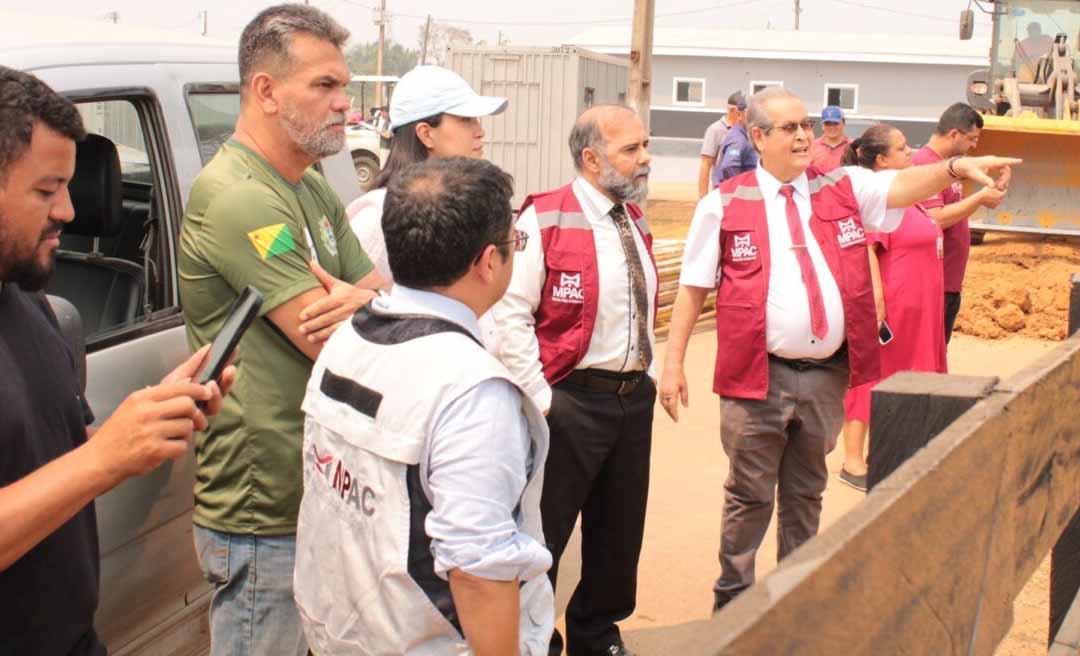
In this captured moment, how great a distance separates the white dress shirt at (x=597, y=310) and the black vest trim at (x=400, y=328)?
1.76 metres

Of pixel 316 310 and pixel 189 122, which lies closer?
pixel 316 310

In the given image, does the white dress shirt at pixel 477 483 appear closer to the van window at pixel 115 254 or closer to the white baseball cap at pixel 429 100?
the van window at pixel 115 254

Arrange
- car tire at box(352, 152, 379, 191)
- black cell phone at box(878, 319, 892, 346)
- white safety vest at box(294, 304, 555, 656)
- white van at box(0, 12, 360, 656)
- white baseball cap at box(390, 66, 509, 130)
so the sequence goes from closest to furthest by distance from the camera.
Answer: white safety vest at box(294, 304, 555, 656)
white van at box(0, 12, 360, 656)
white baseball cap at box(390, 66, 509, 130)
black cell phone at box(878, 319, 892, 346)
car tire at box(352, 152, 379, 191)

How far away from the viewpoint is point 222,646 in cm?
296

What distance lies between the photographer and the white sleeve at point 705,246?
4754 mm

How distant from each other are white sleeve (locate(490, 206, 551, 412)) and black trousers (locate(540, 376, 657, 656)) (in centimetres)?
17

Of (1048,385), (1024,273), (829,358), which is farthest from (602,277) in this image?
(1024,273)

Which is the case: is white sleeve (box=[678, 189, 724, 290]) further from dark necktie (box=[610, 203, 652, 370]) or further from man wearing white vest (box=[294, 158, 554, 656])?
man wearing white vest (box=[294, 158, 554, 656])

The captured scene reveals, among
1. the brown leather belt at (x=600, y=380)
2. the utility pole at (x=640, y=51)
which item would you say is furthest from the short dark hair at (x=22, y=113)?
the utility pole at (x=640, y=51)

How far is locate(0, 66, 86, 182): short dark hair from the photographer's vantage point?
208 centimetres

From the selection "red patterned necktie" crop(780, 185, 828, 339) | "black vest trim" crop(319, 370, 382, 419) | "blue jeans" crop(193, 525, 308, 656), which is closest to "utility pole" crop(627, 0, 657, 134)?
"red patterned necktie" crop(780, 185, 828, 339)

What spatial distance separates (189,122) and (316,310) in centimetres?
106

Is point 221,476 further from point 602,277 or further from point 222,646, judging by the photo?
point 602,277

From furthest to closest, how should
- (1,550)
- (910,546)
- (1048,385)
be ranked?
(1048,385), (1,550), (910,546)
